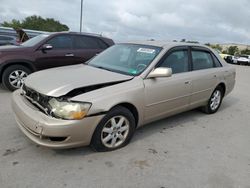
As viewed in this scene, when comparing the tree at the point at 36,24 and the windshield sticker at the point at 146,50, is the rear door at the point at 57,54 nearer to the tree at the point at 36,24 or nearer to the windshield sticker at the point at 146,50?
the windshield sticker at the point at 146,50

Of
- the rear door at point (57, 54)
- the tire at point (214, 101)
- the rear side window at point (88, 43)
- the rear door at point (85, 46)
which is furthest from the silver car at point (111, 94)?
the rear side window at point (88, 43)

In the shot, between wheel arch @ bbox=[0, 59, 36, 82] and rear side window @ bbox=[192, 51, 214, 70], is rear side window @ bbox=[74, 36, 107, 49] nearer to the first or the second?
wheel arch @ bbox=[0, 59, 36, 82]

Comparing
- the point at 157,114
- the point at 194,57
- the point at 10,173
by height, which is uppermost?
the point at 194,57

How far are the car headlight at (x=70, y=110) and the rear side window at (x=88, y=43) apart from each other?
4460 millimetres

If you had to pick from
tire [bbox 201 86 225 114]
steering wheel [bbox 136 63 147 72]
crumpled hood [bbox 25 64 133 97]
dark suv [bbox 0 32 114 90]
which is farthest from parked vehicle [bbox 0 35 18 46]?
tire [bbox 201 86 225 114]

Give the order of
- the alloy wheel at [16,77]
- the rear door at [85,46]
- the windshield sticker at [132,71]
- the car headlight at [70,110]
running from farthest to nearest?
the rear door at [85,46] < the alloy wheel at [16,77] < the windshield sticker at [132,71] < the car headlight at [70,110]

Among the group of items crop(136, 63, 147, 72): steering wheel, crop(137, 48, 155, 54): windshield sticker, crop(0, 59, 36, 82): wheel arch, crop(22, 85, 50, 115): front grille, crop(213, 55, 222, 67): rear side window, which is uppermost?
crop(137, 48, 155, 54): windshield sticker

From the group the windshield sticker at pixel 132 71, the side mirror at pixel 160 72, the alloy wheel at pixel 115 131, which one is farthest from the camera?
the windshield sticker at pixel 132 71

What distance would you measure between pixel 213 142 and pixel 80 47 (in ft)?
15.4

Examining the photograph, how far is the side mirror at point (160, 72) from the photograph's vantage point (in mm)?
3730

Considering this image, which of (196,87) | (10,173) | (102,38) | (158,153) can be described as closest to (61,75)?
(10,173)

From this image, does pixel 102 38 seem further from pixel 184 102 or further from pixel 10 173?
pixel 10 173

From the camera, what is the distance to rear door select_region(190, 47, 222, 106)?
4824mm

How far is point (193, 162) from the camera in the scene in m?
3.44
